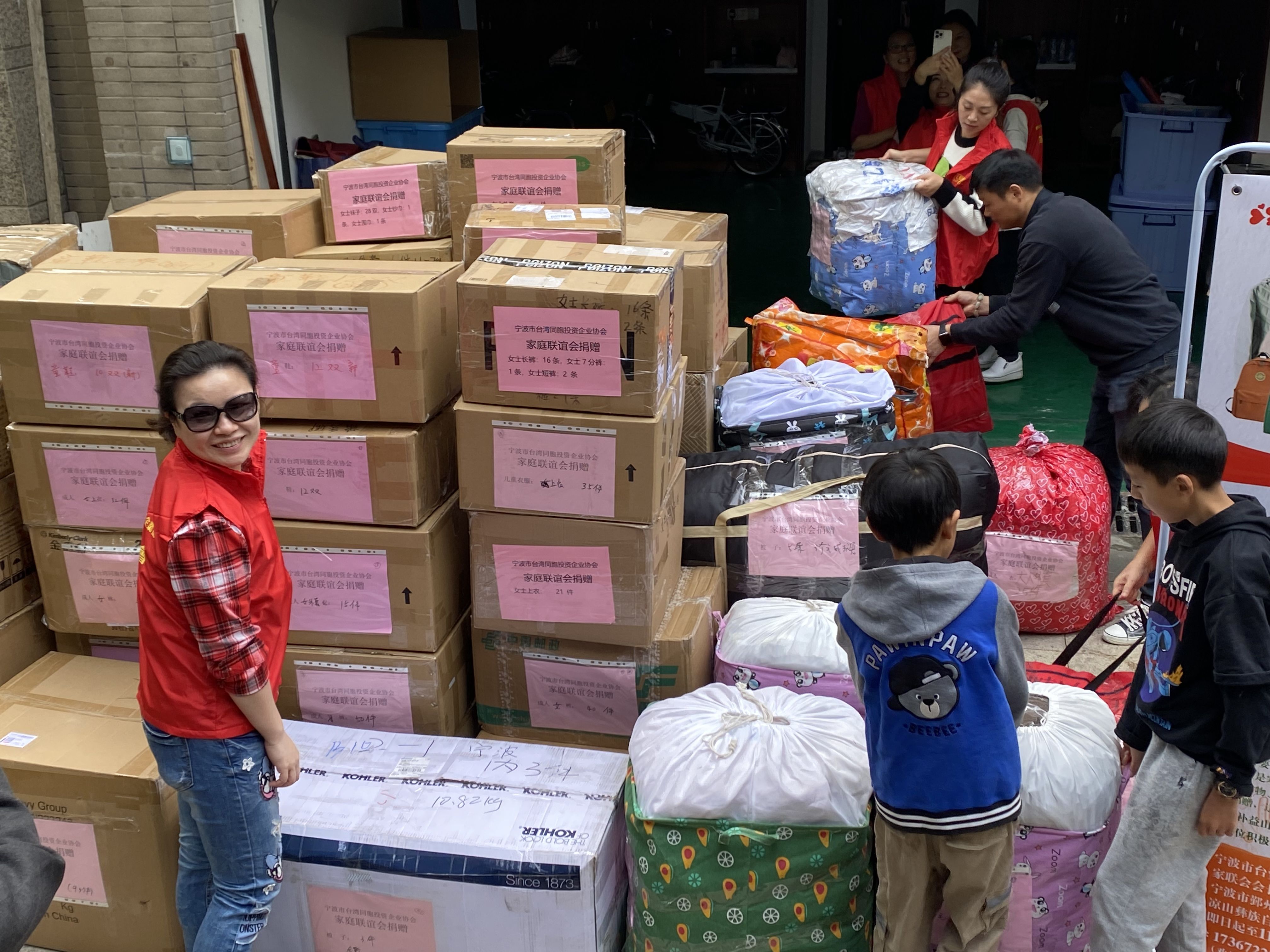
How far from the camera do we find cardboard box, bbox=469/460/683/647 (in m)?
2.91

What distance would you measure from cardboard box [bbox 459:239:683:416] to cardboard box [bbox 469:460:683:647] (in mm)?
308

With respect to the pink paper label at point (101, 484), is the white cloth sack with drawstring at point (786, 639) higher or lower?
lower

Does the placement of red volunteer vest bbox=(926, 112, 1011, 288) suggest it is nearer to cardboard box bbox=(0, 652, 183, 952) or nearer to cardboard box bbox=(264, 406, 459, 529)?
cardboard box bbox=(264, 406, 459, 529)

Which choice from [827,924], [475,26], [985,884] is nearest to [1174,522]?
[985,884]

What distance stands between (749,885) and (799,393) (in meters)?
1.91

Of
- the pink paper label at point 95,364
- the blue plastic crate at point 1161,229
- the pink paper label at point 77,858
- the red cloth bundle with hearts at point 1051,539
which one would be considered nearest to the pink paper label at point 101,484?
the pink paper label at point 95,364

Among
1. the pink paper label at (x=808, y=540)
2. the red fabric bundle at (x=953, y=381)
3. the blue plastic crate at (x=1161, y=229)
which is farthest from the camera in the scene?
the blue plastic crate at (x=1161, y=229)

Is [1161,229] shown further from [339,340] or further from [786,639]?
[339,340]

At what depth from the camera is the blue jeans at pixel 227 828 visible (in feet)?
7.64

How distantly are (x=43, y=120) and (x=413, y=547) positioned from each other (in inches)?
174

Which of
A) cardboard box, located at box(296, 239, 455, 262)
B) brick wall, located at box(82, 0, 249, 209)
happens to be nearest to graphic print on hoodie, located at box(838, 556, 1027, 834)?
cardboard box, located at box(296, 239, 455, 262)

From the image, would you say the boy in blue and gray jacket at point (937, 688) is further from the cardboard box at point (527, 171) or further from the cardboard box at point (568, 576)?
the cardboard box at point (527, 171)

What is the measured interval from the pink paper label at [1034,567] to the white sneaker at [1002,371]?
251cm

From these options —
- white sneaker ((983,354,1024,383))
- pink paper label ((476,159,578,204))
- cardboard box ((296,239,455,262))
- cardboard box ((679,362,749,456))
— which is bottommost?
white sneaker ((983,354,1024,383))
